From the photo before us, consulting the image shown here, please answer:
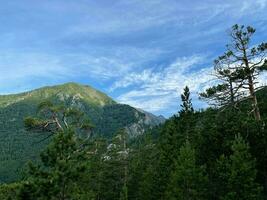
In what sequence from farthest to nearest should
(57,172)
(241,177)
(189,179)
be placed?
1. (189,179)
2. (241,177)
3. (57,172)

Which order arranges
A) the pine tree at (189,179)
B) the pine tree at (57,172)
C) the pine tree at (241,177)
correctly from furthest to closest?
the pine tree at (189,179) → the pine tree at (241,177) → the pine tree at (57,172)

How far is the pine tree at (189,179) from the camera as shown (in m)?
52.4

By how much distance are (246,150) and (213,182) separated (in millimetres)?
13637

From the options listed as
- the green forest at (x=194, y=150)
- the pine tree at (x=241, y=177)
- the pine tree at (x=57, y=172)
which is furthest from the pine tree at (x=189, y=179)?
the pine tree at (x=57, y=172)

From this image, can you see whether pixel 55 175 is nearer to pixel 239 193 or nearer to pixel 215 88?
pixel 215 88

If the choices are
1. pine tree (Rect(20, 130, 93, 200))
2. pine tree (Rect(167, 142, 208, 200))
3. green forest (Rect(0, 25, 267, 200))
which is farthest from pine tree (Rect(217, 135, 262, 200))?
pine tree (Rect(20, 130, 93, 200))

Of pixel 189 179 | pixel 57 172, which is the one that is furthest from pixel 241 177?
pixel 57 172

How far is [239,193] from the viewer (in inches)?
1677

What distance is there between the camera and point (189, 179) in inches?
2077

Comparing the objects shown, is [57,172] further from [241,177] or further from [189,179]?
[189,179]

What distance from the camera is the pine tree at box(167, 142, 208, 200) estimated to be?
5238cm

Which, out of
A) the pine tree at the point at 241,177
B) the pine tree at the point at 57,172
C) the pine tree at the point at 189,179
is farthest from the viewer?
the pine tree at the point at 189,179

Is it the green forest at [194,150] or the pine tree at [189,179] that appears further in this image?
the pine tree at [189,179]

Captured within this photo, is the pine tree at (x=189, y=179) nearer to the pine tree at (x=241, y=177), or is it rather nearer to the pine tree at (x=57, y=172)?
the pine tree at (x=241, y=177)
